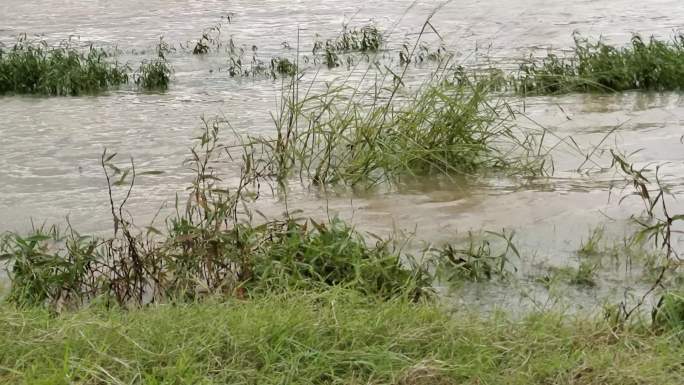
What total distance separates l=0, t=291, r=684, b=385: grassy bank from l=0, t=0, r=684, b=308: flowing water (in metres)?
0.94

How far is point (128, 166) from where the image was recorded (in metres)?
7.30

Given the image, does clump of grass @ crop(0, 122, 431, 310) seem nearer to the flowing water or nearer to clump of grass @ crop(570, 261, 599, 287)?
clump of grass @ crop(570, 261, 599, 287)

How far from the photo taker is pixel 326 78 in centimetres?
1029

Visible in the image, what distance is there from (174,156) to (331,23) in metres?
6.87

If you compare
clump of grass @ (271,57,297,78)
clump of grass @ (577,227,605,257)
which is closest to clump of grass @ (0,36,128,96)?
clump of grass @ (271,57,297,78)

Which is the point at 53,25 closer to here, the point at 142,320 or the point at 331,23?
the point at 331,23

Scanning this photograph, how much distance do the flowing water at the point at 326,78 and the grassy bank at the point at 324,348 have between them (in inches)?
37.0

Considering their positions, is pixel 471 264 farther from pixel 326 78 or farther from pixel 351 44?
pixel 351 44

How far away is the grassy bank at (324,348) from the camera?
337 cm

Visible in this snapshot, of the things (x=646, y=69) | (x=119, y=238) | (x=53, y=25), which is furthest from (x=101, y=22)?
(x=119, y=238)

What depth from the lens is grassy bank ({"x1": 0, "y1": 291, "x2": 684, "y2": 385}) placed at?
337 centimetres

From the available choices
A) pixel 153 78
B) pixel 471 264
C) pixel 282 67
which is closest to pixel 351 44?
pixel 282 67

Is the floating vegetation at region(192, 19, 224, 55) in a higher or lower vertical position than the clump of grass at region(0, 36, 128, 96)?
higher

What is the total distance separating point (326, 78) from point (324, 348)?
692 cm
